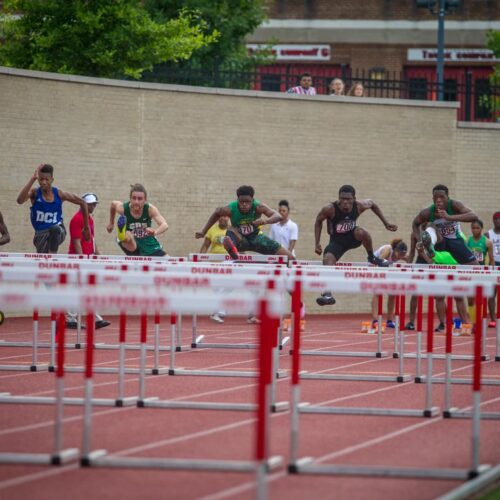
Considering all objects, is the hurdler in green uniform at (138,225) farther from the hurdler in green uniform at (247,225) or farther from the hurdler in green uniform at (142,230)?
the hurdler in green uniform at (247,225)

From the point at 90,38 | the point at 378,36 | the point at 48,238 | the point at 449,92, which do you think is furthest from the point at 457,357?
the point at 378,36

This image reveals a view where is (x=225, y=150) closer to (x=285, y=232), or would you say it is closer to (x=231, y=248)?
(x=285, y=232)

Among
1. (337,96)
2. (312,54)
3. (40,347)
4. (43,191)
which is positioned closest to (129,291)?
(40,347)

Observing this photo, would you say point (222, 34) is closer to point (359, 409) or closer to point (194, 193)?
point (194, 193)

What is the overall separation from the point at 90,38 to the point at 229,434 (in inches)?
828

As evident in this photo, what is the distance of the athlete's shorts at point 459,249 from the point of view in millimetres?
19031

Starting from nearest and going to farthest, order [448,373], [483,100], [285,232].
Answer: [448,373]
[285,232]
[483,100]

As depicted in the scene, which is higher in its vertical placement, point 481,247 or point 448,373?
point 481,247

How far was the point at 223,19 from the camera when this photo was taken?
116 ft

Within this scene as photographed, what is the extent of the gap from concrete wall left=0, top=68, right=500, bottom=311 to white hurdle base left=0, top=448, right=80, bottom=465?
A: 1554 centimetres

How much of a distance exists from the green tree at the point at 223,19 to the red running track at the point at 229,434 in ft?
67.8

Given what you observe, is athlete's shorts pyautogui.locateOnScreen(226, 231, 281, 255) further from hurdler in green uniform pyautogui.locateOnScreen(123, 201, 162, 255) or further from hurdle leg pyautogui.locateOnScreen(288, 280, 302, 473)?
hurdle leg pyautogui.locateOnScreen(288, 280, 302, 473)

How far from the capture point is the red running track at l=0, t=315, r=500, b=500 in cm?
722

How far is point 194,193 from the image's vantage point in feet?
84.0
